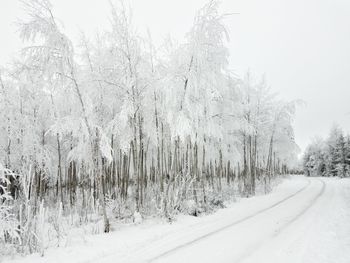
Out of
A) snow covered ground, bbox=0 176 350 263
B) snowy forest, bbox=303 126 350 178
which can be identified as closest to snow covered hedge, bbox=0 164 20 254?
snow covered ground, bbox=0 176 350 263

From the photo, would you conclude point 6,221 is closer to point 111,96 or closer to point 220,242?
point 220,242

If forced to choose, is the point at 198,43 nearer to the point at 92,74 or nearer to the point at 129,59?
the point at 129,59

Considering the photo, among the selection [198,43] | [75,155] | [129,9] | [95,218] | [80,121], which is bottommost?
[95,218]

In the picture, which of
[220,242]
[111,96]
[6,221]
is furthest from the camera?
[111,96]

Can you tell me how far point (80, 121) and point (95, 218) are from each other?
522cm

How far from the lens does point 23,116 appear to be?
41.2ft

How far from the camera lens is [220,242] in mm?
7332

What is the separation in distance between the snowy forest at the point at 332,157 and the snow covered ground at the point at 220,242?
141 feet

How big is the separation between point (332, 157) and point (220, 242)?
58824 mm

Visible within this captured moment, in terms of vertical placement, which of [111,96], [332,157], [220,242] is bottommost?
[220,242]

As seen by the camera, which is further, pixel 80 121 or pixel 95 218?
pixel 95 218

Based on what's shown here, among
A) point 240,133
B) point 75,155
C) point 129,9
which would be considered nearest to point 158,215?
point 75,155

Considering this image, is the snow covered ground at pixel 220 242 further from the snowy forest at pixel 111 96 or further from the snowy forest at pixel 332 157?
the snowy forest at pixel 332 157

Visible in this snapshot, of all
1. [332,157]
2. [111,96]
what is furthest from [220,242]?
[332,157]
